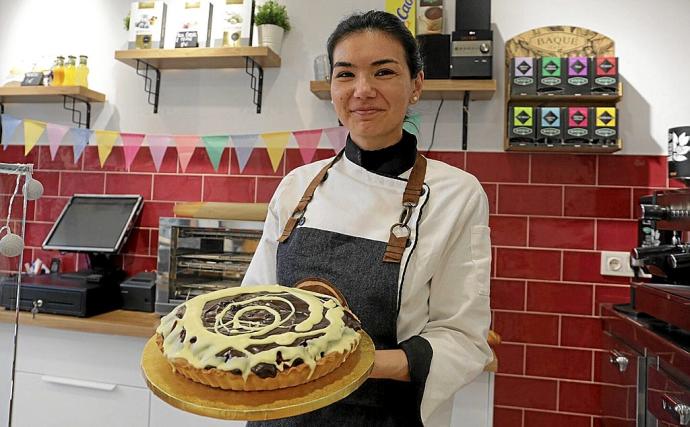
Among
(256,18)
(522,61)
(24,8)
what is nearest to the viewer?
(522,61)

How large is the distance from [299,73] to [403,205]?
4.98ft

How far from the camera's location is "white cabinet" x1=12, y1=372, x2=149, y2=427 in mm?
1909

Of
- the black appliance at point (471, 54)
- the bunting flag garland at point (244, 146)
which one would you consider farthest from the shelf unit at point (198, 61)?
the black appliance at point (471, 54)

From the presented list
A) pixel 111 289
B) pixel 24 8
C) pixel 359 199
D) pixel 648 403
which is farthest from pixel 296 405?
pixel 24 8

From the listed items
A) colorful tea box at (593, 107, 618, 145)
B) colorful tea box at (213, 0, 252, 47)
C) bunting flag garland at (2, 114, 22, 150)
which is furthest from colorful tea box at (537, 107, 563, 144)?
bunting flag garland at (2, 114, 22, 150)

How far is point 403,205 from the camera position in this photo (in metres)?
1.07

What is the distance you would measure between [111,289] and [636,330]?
2012 millimetres

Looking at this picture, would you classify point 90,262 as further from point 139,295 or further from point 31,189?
point 31,189

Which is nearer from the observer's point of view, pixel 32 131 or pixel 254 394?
pixel 254 394

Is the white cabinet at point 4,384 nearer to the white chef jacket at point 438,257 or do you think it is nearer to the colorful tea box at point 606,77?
the white chef jacket at point 438,257

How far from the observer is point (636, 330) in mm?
1588

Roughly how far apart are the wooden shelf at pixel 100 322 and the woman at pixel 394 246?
101 centimetres

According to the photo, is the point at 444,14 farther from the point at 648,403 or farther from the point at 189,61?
the point at 648,403

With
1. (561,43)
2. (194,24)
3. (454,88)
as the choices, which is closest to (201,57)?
(194,24)
